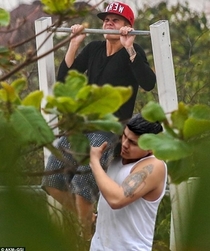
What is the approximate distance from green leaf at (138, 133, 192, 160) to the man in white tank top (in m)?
1.73

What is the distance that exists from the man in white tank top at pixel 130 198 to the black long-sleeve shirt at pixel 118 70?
0.92 metres

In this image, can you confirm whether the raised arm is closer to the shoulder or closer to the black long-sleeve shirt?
the black long-sleeve shirt

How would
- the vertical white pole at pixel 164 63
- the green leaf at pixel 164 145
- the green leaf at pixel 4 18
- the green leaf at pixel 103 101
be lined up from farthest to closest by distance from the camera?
the vertical white pole at pixel 164 63
the green leaf at pixel 4 18
the green leaf at pixel 103 101
the green leaf at pixel 164 145

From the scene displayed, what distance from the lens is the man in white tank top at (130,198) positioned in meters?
2.65

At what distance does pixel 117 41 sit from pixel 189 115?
137 inches

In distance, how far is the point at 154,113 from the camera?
766mm

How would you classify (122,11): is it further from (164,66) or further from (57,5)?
(57,5)

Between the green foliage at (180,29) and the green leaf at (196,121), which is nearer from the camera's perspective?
the green leaf at (196,121)

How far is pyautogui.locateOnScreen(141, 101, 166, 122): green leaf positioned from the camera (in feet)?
2.49

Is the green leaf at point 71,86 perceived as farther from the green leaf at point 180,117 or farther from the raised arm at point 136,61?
the raised arm at point 136,61

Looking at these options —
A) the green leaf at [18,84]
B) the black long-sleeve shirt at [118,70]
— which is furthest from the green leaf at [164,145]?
the black long-sleeve shirt at [118,70]

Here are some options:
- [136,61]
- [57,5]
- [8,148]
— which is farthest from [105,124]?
[136,61]

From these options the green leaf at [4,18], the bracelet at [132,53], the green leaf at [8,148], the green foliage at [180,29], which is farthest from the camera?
the green foliage at [180,29]

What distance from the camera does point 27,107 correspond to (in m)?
0.90
